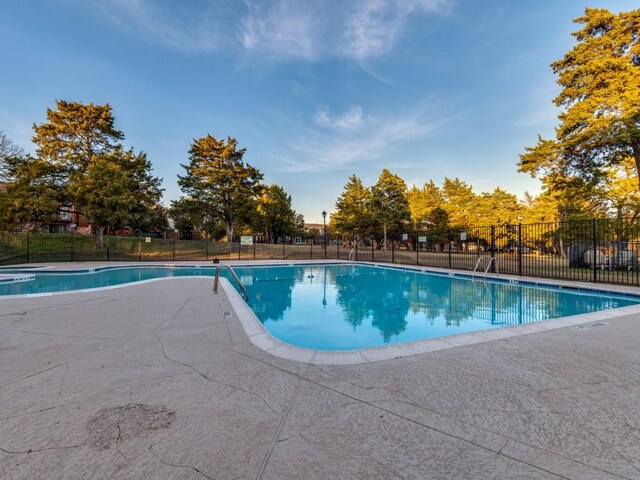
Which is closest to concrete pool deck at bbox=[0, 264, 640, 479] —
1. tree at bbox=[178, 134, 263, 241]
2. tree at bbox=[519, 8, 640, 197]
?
tree at bbox=[519, 8, 640, 197]

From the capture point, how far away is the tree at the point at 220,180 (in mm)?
28453

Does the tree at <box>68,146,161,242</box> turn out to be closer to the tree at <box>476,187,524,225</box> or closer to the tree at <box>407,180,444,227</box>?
the tree at <box>407,180,444,227</box>

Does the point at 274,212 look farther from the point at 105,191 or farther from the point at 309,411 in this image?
the point at 309,411

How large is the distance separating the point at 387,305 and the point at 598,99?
14.7 metres

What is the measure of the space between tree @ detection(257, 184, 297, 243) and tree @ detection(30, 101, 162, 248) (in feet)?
52.9

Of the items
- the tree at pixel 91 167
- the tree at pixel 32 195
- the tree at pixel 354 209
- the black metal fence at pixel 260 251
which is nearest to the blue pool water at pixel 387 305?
the black metal fence at pixel 260 251

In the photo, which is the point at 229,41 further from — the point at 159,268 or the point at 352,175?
the point at 352,175

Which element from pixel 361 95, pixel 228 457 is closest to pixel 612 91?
pixel 361 95

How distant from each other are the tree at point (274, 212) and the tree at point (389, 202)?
14295 mm

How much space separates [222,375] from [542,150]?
62.6 ft

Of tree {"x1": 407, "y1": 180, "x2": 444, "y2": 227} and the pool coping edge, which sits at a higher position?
tree {"x1": 407, "y1": 180, "x2": 444, "y2": 227}

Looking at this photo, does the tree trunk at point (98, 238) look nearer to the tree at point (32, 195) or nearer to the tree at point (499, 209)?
the tree at point (32, 195)

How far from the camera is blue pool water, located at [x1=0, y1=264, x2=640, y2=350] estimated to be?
5758 millimetres

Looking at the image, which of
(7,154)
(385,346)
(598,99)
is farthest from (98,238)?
(598,99)
